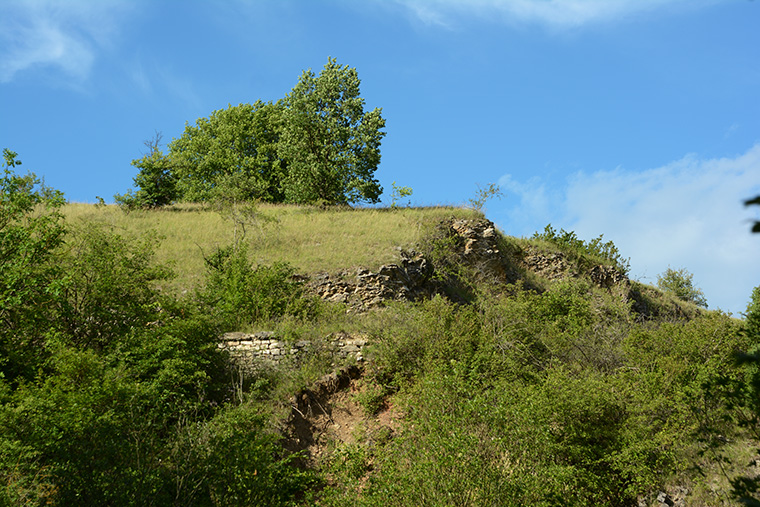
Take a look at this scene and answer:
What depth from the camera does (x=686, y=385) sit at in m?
14.3

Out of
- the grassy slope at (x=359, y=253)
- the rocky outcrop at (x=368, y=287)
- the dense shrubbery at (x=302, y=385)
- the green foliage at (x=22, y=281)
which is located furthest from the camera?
the rocky outcrop at (x=368, y=287)

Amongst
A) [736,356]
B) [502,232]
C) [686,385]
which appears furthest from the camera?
[502,232]

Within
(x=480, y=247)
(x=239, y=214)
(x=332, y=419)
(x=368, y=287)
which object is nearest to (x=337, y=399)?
(x=332, y=419)

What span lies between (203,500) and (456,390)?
5039mm

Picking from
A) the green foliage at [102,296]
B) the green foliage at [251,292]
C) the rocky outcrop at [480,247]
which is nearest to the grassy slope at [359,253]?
the rocky outcrop at [480,247]

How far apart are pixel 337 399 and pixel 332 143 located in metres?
23.6

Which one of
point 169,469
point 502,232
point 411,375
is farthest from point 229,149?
point 169,469

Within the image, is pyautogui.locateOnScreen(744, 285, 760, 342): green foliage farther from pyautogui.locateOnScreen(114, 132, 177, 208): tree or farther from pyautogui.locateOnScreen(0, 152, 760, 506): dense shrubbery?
pyautogui.locateOnScreen(114, 132, 177, 208): tree

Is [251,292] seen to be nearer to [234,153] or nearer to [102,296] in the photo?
[102,296]

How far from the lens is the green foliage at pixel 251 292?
1970cm

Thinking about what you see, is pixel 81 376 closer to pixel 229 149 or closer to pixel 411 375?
pixel 411 375

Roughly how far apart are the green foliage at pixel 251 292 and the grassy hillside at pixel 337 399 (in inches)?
2.8

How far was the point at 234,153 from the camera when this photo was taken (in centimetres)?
4509

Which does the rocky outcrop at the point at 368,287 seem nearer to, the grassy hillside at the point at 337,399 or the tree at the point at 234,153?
the grassy hillside at the point at 337,399
